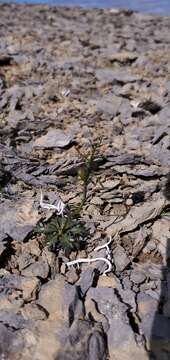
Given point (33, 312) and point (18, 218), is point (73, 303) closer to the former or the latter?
point (33, 312)

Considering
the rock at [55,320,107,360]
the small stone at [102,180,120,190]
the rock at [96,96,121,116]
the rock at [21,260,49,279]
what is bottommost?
the rock at [55,320,107,360]

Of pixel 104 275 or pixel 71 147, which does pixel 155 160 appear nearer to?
pixel 71 147

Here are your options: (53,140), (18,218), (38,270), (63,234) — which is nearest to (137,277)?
(63,234)

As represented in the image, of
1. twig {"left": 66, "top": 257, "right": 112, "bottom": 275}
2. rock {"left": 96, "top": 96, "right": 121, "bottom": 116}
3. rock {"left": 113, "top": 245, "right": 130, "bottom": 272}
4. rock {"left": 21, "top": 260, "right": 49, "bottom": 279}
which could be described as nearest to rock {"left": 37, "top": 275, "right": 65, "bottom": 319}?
rock {"left": 21, "top": 260, "right": 49, "bottom": 279}

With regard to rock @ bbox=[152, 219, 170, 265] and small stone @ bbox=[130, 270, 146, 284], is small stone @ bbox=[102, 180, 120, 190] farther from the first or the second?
Answer: small stone @ bbox=[130, 270, 146, 284]

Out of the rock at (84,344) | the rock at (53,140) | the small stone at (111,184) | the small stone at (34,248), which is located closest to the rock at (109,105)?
the rock at (53,140)

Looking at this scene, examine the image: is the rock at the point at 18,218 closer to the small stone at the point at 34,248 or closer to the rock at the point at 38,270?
the small stone at the point at 34,248

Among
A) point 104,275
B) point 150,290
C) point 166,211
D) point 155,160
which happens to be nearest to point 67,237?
point 104,275
